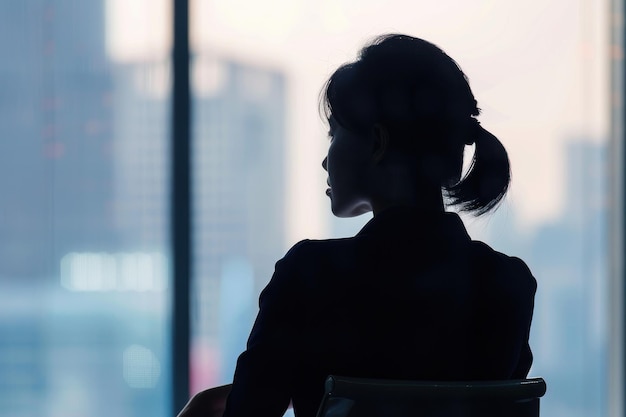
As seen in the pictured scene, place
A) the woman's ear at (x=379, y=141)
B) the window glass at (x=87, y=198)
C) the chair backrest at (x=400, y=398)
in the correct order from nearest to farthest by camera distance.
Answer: the chair backrest at (x=400, y=398) < the woman's ear at (x=379, y=141) < the window glass at (x=87, y=198)

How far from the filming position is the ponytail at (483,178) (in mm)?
755

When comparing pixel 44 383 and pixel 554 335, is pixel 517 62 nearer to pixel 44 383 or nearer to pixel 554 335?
pixel 554 335

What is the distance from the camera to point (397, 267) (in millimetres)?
653

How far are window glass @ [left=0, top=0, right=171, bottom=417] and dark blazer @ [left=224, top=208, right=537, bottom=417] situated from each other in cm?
152

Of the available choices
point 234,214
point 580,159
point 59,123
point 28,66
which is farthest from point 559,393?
point 28,66

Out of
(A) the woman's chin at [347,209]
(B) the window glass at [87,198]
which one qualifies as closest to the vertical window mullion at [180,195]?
(B) the window glass at [87,198]

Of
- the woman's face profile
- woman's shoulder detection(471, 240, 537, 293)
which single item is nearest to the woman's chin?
the woman's face profile

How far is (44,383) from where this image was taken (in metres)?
2.05

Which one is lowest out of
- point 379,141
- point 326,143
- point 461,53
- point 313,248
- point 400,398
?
point 400,398

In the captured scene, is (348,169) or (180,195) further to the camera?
(180,195)

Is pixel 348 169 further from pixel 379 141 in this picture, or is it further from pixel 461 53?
pixel 461 53

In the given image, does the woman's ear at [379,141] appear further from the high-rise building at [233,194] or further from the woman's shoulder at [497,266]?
the high-rise building at [233,194]

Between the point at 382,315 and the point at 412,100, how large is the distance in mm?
216

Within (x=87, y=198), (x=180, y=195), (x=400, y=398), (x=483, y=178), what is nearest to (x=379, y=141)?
(x=483, y=178)
